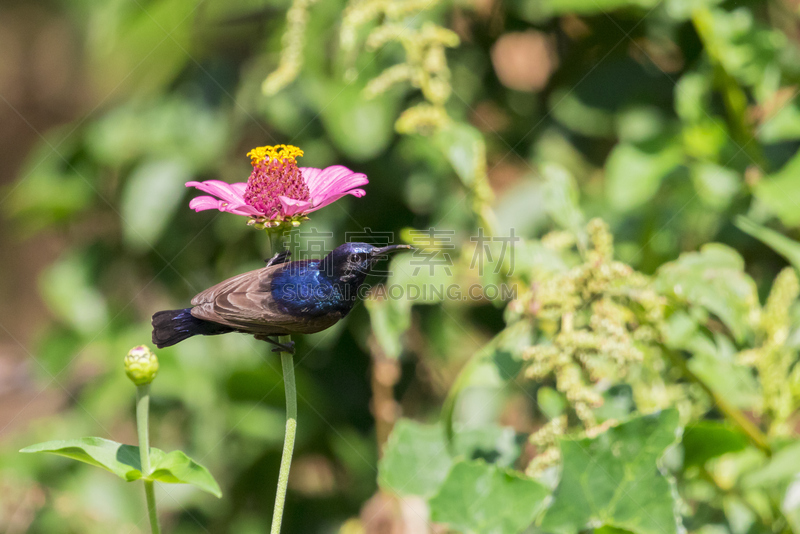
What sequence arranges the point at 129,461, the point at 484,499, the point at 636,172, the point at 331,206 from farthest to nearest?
the point at 331,206 → the point at 636,172 → the point at 484,499 → the point at 129,461

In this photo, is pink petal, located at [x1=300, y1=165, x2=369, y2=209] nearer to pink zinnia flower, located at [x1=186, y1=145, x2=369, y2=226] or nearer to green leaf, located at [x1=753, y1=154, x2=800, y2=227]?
pink zinnia flower, located at [x1=186, y1=145, x2=369, y2=226]

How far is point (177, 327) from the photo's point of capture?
0.40m

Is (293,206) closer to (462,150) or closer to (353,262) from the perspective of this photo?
(353,262)

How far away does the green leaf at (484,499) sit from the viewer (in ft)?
2.17

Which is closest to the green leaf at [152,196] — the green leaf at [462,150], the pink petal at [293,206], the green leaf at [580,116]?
the green leaf at [462,150]

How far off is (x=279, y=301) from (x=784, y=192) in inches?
30.9

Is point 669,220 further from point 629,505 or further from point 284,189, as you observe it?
point 284,189

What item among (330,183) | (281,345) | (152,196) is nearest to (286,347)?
(281,345)

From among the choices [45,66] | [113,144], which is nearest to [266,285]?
[113,144]

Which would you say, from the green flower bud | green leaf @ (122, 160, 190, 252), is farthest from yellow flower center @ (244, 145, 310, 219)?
green leaf @ (122, 160, 190, 252)

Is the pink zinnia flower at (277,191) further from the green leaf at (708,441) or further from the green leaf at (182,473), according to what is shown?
the green leaf at (708,441)

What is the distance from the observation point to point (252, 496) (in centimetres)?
131

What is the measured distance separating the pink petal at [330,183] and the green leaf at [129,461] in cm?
19

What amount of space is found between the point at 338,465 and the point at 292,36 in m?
0.82
